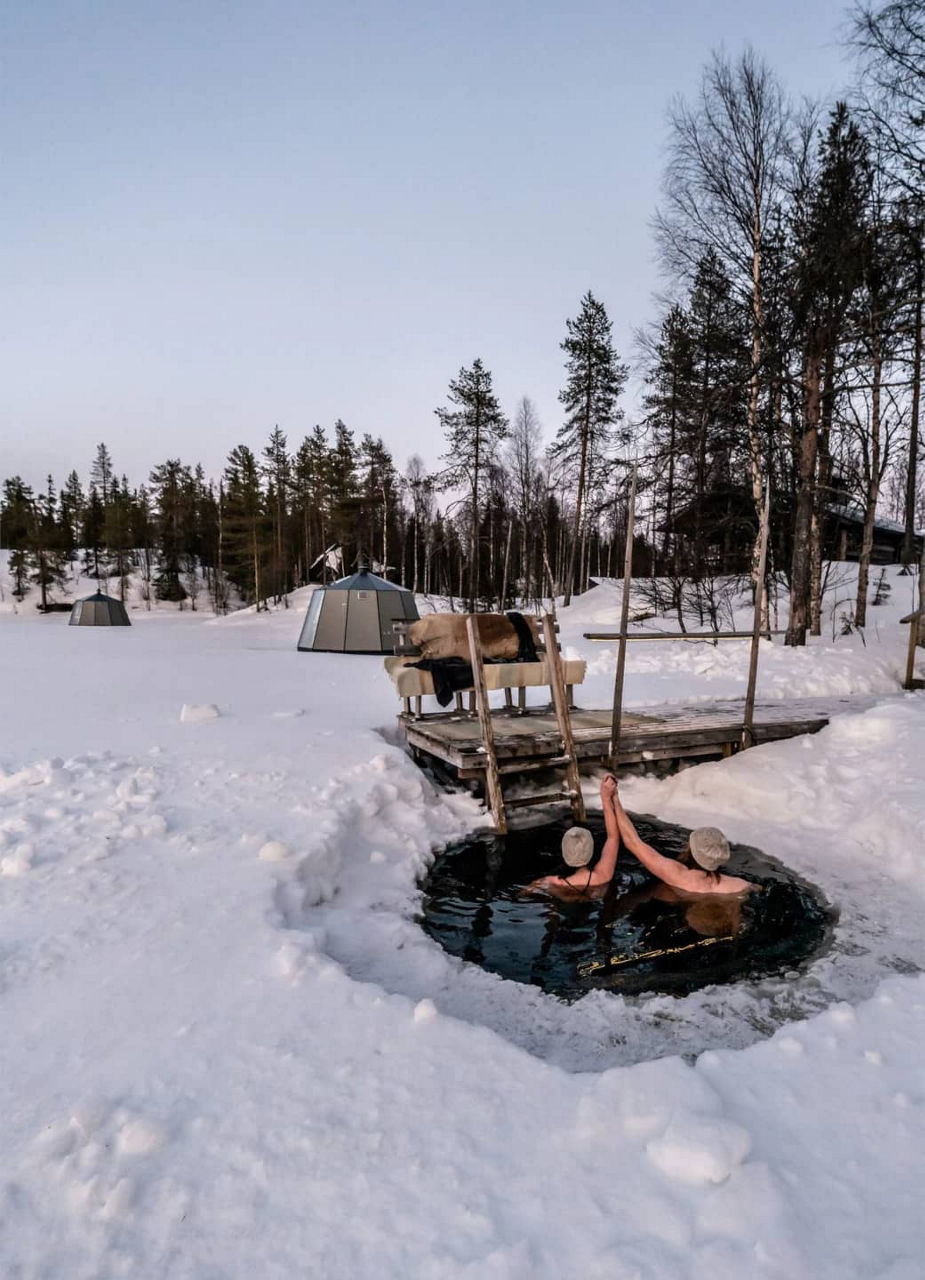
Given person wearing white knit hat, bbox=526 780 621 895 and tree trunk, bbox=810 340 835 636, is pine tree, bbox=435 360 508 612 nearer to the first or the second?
tree trunk, bbox=810 340 835 636

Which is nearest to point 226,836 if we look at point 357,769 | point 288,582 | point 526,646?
point 357,769

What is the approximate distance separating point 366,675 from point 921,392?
14.1 metres

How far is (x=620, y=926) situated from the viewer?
4.38 metres

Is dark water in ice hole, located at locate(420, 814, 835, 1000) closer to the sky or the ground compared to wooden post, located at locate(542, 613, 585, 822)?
closer to the ground

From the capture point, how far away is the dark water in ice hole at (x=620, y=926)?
12.3 feet

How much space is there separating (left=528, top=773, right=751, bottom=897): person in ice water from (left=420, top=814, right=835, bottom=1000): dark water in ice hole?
0.10 meters

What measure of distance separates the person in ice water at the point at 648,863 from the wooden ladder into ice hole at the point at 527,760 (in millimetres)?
1103

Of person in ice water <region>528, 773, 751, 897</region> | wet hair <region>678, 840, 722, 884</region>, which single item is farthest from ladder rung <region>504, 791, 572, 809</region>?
wet hair <region>678, 840, 722, 884</region>

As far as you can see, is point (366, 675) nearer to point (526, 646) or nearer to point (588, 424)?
point (526, 646)

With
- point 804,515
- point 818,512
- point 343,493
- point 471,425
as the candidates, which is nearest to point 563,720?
point 804,515

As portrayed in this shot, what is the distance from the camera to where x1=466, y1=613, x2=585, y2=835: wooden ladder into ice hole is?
6121 mm

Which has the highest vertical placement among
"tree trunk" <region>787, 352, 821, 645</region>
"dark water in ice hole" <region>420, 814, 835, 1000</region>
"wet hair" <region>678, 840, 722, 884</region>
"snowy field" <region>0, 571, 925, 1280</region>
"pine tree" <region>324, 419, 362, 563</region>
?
"pine tree" <region>324, 419, 362, 563</region>

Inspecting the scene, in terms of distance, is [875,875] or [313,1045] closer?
[313,1045]

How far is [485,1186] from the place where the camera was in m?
2.02
